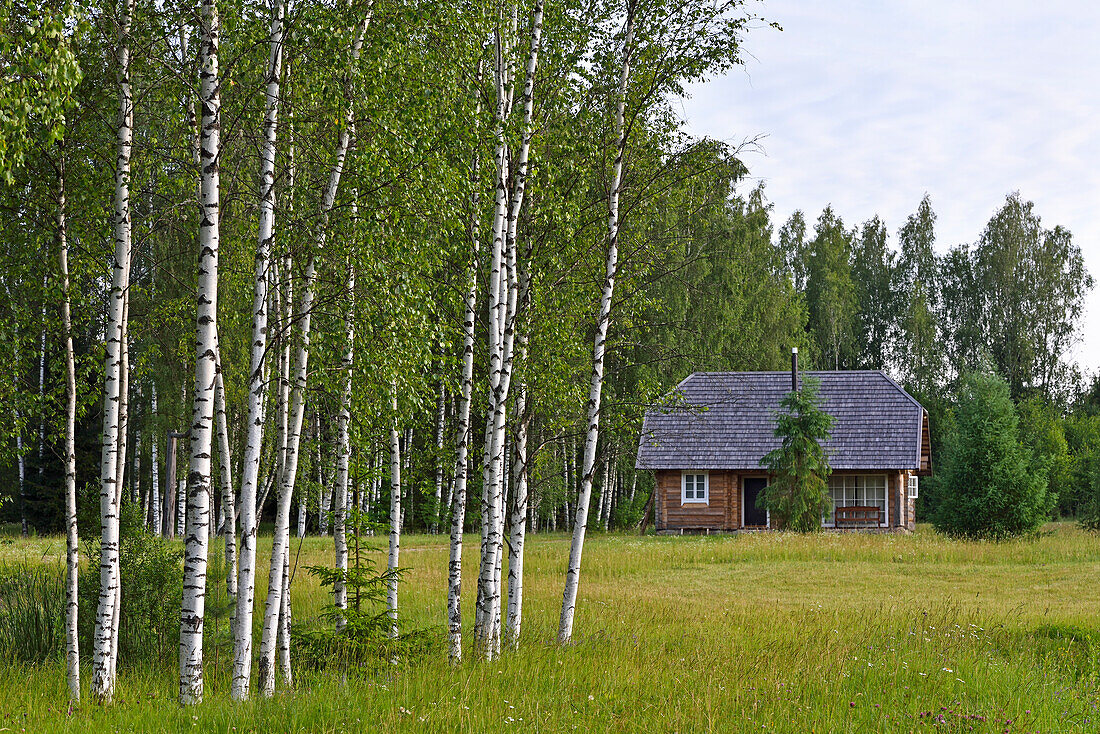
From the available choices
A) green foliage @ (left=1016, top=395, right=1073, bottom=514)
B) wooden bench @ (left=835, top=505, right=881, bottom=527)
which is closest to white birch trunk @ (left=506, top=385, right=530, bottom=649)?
wooden bench @ (left=835, top=505, right=881, bottom=527)

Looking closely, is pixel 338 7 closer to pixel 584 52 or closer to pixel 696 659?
pixel 584 52

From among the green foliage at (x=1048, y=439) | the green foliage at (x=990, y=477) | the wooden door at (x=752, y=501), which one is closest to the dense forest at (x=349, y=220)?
the green foliage at (x=990, y=477)

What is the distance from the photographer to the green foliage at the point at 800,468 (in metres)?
27.9

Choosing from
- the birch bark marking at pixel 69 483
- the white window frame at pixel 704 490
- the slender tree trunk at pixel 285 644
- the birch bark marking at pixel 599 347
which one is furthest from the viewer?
the white window frame at pixel 704 490

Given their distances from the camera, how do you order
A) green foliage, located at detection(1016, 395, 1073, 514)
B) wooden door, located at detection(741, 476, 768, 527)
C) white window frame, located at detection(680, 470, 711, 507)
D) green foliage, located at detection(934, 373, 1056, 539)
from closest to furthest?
green foliage, located at detection(934, 373, 1056, 539) → white window frame, located at detection(680, 470, 711, 507) → wooden door, located at detection(741, 476, 768, 527) → green foliage, located at detection(1016, 395, 1073, 514)

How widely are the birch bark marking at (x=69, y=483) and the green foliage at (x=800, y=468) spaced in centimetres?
2274

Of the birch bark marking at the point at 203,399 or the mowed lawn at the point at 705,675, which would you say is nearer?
the mowed lawn at the point at 705,675

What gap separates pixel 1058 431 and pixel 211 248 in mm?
43366

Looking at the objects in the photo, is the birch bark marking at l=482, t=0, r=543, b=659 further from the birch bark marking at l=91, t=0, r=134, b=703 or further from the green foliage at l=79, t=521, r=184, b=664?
the green foliage at l=79, t=521, r=184, b=664

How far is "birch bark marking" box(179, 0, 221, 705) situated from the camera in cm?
667

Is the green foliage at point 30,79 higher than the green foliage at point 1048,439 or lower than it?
higher

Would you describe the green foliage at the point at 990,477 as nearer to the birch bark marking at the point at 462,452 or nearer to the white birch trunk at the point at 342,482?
the birch bark marking at the point at 462,452

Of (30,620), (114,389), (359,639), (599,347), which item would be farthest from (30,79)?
(30,620)

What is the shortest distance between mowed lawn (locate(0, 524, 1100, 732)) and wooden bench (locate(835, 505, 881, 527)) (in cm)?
1361
